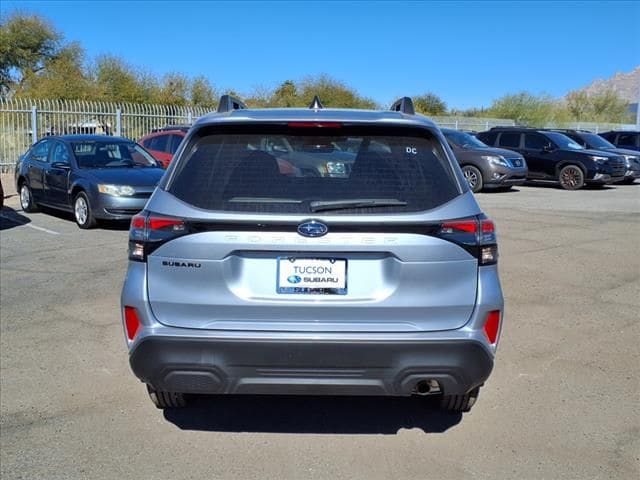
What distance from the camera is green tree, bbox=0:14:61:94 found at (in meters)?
42.5

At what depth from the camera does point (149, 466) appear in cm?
349

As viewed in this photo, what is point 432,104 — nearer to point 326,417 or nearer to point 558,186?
point 558,186

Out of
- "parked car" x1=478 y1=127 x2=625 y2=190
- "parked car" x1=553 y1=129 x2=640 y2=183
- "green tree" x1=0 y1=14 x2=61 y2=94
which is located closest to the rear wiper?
"parked car" x1=478 y1=127 x2=625 y2=190

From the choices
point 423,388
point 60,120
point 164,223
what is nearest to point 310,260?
point 164,223

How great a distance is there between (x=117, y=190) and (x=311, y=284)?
834cm

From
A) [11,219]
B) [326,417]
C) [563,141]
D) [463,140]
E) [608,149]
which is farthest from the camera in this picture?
[608,149]

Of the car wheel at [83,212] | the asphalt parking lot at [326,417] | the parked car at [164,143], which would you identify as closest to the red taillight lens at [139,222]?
the asphalt parking lot at [326,417]

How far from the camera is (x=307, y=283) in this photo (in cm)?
312

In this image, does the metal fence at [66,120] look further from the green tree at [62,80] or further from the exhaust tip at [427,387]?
the exhaust tip at [427,387]

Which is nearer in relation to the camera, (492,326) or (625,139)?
(492,326)

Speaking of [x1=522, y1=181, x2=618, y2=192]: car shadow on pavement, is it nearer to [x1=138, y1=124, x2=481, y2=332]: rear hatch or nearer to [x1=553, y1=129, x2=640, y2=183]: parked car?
[x1=553, y1=129, x2=640, y2=183]: parked car

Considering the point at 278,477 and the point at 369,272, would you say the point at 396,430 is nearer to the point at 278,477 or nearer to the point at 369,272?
the point at 278,477

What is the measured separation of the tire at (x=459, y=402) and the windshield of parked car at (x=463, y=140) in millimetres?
15097

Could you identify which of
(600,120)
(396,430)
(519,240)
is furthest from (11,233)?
(600,120)
